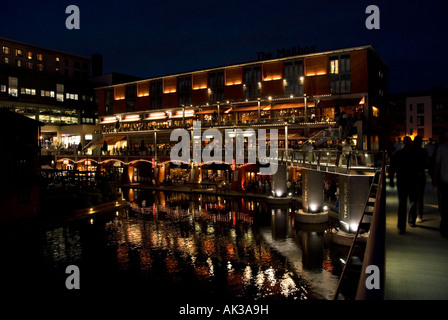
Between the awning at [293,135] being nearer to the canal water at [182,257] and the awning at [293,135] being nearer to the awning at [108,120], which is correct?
the canal water at [182,257]

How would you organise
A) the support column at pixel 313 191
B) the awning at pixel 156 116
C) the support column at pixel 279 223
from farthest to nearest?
the awning at pixel 156 116
the support column at pixel 313 191
the support column at pixel 279 223

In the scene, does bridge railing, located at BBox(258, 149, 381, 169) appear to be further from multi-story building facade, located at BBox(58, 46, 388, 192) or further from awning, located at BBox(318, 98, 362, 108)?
awning, located at BBox(318, 98, 362, 108)

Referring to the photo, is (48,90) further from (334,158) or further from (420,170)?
(420,170)

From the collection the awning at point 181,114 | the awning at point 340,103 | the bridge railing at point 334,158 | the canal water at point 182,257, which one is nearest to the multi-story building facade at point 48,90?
the awning at point 181,114

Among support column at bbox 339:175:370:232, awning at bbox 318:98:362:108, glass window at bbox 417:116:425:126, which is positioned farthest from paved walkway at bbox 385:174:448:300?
glass window at bbox 417:116:425:126

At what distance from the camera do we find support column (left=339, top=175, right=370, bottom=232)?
20.6m

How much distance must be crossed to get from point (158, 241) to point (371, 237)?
22658 mm

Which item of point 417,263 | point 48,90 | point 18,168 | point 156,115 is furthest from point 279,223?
point 48,90

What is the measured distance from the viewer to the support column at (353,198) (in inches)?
811

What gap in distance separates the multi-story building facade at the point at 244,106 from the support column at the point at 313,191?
23.9ft

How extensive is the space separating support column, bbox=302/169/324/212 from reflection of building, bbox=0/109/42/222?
23.7m

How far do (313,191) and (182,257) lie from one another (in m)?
13.0

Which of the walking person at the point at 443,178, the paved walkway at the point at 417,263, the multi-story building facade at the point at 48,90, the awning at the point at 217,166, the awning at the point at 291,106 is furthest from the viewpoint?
the multi-story building facade at the point at 48,90
